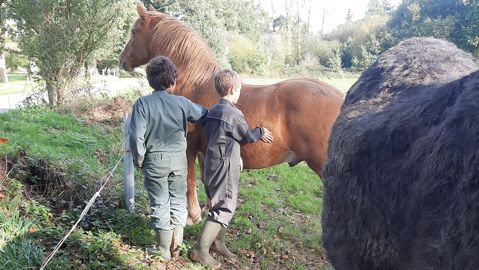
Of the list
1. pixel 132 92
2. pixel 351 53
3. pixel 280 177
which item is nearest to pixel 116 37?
pixel 132 92

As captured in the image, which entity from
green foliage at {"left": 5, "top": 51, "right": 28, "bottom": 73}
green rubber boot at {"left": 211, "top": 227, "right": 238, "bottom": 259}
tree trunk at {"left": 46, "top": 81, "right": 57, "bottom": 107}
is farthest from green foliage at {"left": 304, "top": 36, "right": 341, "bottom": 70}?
green rubber boot at {"left": 211, "top": 227, "right": 238, "bottom": 259}

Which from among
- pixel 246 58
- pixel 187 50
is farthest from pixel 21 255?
pixel 246 58

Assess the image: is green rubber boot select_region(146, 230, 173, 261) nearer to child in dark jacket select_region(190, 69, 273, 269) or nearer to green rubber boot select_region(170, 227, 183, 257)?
green rubber boot select_region(170, 227, 183, 257)

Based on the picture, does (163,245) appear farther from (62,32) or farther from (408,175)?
(62,32)

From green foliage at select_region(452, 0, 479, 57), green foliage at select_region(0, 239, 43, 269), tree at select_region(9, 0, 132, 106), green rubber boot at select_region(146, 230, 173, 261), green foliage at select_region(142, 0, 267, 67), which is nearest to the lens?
green foliage at select_region(0, 239, 43, 269)

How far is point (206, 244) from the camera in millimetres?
4113

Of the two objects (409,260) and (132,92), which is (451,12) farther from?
(409,260)

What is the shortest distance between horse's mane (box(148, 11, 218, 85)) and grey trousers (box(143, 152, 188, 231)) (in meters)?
1.42

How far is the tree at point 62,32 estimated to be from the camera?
988cm

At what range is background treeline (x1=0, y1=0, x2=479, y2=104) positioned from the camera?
32.8ft

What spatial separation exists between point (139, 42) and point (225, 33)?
14.5m

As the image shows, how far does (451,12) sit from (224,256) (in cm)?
2099

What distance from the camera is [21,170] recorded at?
4609 mm

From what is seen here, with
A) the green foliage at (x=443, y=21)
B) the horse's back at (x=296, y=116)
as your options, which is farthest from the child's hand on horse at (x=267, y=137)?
the green foliage at (x=443, y=21)
